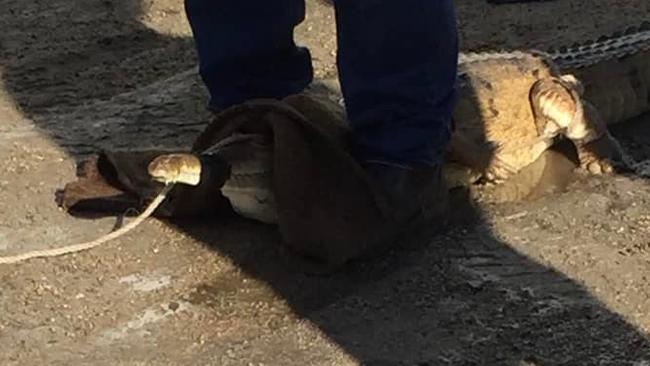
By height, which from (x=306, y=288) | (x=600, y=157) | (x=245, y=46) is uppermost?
(x=245, y=46)

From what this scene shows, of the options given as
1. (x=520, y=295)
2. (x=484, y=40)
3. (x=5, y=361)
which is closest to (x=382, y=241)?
(x=520, y=295)

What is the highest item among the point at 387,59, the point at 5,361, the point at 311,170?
the point at 387,59

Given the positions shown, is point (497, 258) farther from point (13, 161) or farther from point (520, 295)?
point (13, 161)

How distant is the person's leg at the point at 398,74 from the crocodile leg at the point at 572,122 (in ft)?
2.29

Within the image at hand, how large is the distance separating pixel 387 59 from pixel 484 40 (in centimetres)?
186

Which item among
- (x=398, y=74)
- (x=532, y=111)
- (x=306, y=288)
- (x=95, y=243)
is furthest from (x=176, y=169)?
(x=532, y=111)

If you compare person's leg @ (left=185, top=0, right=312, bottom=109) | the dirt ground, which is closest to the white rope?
the dirt ground

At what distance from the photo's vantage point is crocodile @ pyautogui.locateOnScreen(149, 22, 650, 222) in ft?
11.7

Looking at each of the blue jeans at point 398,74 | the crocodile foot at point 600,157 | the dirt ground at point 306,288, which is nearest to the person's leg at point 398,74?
the blue jeans at point 398,74

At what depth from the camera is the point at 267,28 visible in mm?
3441

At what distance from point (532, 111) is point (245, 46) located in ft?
2.86

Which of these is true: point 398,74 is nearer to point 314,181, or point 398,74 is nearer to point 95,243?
point 314,181

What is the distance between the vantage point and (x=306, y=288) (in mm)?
3016

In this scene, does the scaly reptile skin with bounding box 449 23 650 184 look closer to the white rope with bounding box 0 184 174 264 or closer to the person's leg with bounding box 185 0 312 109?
the person's leg with bounding box 185 0 312 109
